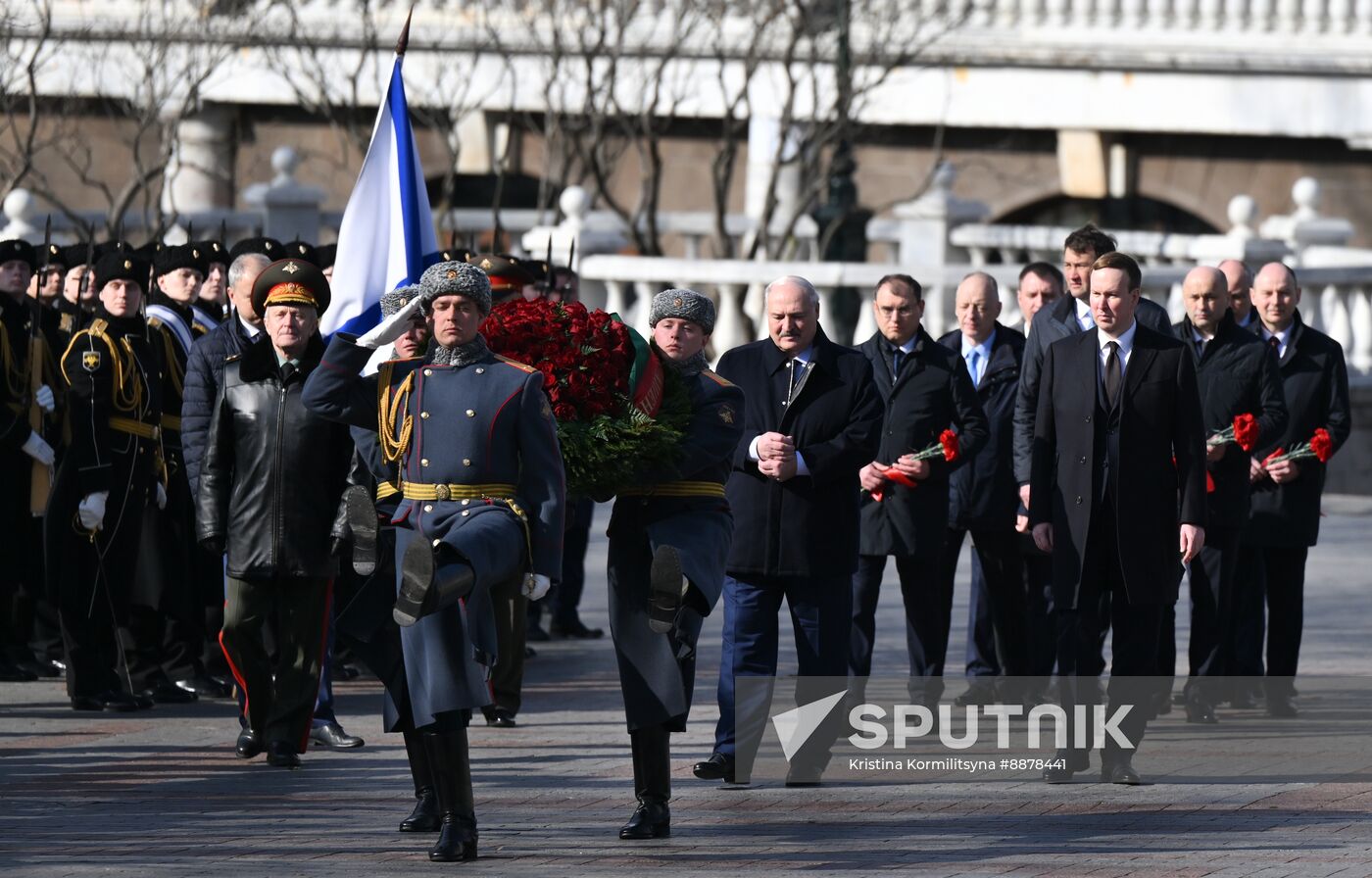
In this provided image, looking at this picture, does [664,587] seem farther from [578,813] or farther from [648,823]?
[578,813]

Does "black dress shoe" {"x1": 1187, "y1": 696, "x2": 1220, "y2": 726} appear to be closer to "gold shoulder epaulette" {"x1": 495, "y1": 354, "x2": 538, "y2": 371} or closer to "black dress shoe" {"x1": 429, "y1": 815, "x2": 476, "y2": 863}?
"gold shoulder epaulette" {"x1": 495, "y1": 354, "x2": 538, "y2": 371}

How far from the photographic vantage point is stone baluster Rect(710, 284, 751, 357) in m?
21.6

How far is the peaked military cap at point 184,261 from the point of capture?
43.6ft

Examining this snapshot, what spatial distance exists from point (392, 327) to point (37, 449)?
3.80 meters

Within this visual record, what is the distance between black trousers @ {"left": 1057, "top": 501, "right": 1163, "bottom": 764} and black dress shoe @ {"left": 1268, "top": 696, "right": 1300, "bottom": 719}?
1.75 meters

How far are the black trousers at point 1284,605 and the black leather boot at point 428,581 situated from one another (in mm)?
5014

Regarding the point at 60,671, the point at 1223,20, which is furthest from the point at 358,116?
the point at 60,671

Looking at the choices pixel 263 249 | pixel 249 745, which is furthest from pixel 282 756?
pixel 263 249

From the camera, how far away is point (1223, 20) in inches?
1023

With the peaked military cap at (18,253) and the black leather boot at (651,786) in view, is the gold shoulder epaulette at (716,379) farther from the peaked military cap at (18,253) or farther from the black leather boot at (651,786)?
the peaked military cap at (18,253)

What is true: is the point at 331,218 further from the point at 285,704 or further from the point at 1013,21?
the point at 285,704

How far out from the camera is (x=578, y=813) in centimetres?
1023

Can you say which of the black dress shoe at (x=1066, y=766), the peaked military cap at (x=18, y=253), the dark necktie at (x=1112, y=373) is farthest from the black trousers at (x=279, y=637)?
the dark necktie at (x=1112, y=373)

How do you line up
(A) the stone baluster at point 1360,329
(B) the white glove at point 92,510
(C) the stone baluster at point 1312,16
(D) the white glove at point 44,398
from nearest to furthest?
1. (B) the white glove at point 92,510
2. (D) the white glove at point 44,398
3. (A) the stone baluster at point 1360,329
4. (C) the stone baluster at point 1312,16
